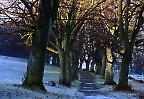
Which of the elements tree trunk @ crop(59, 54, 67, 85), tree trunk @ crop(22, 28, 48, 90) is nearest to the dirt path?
tree trunk @ crop(59, 54, 67, 85)

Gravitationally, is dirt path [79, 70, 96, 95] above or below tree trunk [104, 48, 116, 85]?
below

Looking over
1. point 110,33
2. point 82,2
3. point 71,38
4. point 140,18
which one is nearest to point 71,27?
point 71,38

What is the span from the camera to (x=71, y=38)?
31.4m

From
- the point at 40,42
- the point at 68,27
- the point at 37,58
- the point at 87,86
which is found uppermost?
the point at 68,27

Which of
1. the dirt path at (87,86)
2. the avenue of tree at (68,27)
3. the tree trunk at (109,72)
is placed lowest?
the dirt path at (87,86)

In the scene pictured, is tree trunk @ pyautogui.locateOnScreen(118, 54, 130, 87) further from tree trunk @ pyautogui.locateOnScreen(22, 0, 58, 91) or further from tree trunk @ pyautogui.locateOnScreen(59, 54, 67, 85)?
tree trunk @ pyautogui.locateOnScreen(22, 0, 58, 91)

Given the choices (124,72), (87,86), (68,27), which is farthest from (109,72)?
(124,72)

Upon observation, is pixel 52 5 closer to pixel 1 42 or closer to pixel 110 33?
pixel 110 33

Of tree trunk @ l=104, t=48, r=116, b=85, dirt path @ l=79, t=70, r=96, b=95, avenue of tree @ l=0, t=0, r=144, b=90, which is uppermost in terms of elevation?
avenue of tree @ l=0, t=0, r=144, b=90

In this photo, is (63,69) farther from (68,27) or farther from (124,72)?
(124,72)

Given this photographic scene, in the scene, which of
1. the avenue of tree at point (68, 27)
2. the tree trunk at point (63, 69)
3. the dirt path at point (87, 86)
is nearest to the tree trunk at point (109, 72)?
the avenue of tree at point (68, 27)

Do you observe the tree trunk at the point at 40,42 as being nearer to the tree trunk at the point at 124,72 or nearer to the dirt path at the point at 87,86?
the dirt path at the point at 87,86

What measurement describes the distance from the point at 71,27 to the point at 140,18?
6018 millimetres

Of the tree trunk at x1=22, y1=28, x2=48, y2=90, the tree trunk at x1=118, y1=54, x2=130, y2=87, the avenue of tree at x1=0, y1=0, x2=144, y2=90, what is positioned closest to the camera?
the tree trunk at x1=22, y1=28, x2=48, y2=90
